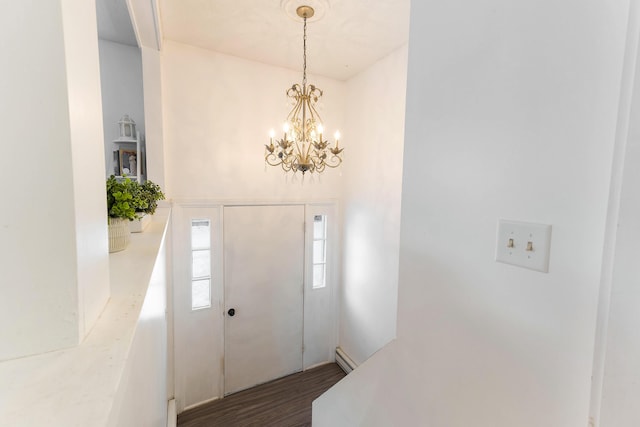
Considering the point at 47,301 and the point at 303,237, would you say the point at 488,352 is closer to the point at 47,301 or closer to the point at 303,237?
the point at 47,301

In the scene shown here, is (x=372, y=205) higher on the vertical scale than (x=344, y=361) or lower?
higher

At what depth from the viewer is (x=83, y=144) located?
1.52ft

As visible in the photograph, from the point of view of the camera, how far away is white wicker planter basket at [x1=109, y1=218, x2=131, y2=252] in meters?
1.01

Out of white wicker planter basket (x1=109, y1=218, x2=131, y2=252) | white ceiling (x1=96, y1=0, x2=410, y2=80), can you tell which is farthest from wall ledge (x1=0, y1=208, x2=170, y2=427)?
white ceiling (x1=96, y1=0, x2=410, y2=80)

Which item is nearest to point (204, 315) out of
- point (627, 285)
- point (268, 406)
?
point (268, 406)

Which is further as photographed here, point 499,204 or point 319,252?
point 319,252

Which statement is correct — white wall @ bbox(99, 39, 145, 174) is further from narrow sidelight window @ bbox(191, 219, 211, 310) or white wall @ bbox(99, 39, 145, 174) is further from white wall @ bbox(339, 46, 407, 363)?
white wall @ bbox(339, 46, 407, 363)

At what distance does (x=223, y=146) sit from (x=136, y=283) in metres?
2.32

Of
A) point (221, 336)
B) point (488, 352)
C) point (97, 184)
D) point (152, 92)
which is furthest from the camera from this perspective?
point (221, 336)

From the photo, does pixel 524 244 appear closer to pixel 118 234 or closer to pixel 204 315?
pixel 118 234

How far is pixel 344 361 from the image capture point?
3.46m

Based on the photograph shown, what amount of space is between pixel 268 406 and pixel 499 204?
10.1ft

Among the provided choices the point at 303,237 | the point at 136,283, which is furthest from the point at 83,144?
the point at 303,237

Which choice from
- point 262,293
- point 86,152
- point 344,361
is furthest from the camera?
point 344,361
